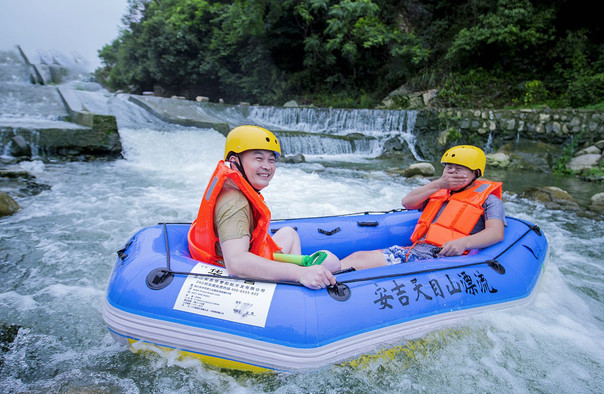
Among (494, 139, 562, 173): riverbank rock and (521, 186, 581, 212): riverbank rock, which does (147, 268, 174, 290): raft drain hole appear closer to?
(521, 186, 581, 212): riverbank rock

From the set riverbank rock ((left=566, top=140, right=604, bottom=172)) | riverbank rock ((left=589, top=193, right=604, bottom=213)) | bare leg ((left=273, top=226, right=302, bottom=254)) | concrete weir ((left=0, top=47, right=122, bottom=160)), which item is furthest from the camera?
riverbank rock ((left=566, top=140, right=604, bottom=172))

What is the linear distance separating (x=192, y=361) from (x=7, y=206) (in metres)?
4.17

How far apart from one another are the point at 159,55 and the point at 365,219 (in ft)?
62.3

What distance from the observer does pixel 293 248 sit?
2.67m

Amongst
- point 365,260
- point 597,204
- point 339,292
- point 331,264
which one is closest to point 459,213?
point 365,260

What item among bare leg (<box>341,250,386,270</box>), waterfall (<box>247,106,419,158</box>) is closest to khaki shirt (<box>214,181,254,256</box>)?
bare leg (<box>341,250,386,270</box>)

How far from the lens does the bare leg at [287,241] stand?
263 centimetres

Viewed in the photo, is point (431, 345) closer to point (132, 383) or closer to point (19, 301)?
point (132, 383)

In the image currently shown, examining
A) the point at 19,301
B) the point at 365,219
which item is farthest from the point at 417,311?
the point at 19,301

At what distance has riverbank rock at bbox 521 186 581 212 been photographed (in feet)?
18.9

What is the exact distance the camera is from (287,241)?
266 cm

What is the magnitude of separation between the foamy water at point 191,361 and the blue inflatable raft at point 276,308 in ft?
0.49

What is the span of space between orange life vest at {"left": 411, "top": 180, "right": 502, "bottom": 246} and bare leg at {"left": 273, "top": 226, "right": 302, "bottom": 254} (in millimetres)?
1113

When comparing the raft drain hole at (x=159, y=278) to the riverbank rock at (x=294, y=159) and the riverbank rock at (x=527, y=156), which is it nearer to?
the riverbank rock at (x=294, y=159)
